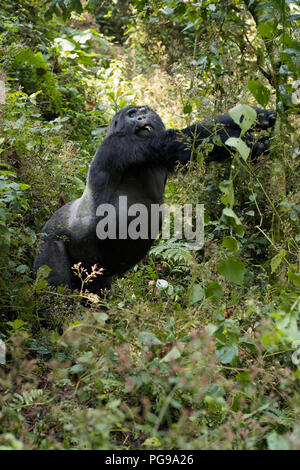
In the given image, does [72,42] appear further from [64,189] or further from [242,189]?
[242,189]

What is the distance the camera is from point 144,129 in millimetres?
3127

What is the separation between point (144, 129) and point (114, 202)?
1.60 feet

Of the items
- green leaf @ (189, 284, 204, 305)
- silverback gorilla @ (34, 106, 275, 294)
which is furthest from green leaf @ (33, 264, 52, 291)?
green leaf @ (189, 284, 204, 305)

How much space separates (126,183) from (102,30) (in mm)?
7860

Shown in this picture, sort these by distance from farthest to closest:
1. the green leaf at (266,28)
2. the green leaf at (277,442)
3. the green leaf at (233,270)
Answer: the green leaf at (266,28) → the green leaf at (233,270) → the green leaf at (277,442)

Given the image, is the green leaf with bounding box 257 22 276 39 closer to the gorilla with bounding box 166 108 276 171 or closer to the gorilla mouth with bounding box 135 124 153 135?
the gorilla with bounding box 166 108 276 171

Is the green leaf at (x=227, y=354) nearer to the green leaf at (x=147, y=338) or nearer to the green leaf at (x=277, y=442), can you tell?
the green leaf at (x=147, y=338)

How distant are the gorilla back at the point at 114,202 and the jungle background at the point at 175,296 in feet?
0.63

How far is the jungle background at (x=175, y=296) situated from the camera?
1.80m

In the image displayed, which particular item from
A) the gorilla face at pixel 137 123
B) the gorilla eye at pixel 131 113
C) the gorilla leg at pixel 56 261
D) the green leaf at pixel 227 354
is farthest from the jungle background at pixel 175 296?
the gorilla eye at pixel 131 113

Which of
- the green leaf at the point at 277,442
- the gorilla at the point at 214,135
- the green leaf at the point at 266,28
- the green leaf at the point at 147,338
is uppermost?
the green leaf at the point at 266,28

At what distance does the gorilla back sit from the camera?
307 cm

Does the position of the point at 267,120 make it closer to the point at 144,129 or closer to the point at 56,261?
the point at 144,129

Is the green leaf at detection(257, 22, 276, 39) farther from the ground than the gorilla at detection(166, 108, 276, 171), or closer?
farther from the ground
